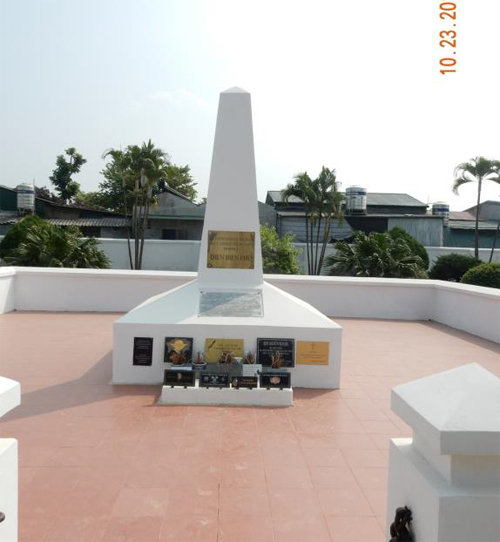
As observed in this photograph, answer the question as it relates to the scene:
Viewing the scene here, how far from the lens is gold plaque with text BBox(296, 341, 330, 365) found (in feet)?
21.6

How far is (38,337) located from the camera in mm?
9117

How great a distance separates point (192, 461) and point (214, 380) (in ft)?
5.44

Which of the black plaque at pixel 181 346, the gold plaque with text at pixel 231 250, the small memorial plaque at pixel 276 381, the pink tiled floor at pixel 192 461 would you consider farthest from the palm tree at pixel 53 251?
the small memorial plaque at pixel 276 381

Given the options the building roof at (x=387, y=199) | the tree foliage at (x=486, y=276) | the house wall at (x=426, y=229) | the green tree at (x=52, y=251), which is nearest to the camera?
the tree foliage at (x=486, y=276)

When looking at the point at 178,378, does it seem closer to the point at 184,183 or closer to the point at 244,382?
the point at 244,382

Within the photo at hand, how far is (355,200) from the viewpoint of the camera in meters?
26.8

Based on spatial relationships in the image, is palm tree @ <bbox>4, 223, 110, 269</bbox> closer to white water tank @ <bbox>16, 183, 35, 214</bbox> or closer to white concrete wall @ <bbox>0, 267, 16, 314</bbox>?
white concrete wall @ <bbox>0, 267, 16, 314</bbox>

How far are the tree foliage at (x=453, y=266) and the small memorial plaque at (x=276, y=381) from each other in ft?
→ 45.6

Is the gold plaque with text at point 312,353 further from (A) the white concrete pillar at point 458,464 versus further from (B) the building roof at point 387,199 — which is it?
(B) the building roof at point 387,199

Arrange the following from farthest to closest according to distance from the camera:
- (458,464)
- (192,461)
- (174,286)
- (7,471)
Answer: (174,286), (192,461), (7,471), (458,464)

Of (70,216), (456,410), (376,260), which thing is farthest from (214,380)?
(70,216)

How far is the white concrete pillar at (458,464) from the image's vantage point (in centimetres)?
171

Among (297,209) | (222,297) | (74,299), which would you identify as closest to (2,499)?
(222,297)

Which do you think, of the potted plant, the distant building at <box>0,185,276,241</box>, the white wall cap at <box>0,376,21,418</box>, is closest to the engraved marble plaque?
the potted plant
